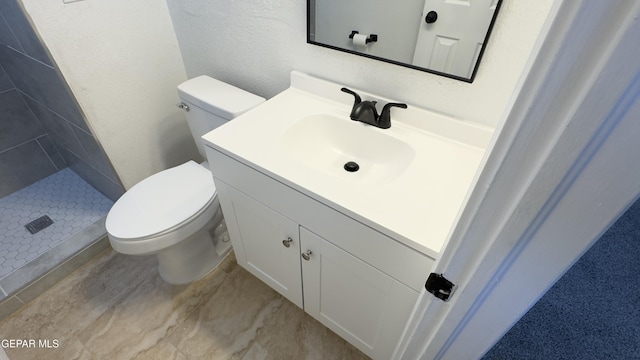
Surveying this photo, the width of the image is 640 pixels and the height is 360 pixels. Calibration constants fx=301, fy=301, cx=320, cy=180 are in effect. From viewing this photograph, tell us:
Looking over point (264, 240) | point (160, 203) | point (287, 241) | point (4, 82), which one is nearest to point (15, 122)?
point (4, 82)

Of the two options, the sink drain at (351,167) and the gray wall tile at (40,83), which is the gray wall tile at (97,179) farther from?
the sink drain at (351,167)

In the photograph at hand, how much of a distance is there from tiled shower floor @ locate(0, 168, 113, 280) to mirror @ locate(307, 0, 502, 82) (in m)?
1.57

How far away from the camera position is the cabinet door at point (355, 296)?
80 cm

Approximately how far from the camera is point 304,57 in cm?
115

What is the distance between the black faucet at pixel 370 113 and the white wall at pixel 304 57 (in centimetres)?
9

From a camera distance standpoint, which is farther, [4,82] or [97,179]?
[97,179]

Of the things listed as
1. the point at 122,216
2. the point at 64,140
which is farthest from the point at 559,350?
the point at 64,140

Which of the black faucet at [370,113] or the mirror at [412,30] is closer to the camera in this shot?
the mirror at [412,30]

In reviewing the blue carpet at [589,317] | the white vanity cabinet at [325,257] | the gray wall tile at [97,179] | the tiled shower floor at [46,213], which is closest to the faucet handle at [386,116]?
the white vanity cabinet at [325,257]

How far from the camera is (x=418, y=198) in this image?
2.41 ft

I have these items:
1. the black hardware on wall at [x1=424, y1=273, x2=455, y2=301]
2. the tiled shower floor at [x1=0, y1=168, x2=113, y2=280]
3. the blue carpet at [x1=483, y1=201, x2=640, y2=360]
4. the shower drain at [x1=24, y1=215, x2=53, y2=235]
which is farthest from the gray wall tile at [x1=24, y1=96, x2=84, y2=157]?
the blue carpet at [x1=483, y1=201, x2=640, y2=360]

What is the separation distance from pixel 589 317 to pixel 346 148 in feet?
4.36

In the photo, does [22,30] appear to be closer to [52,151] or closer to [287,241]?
[52,151]

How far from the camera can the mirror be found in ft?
2.59
